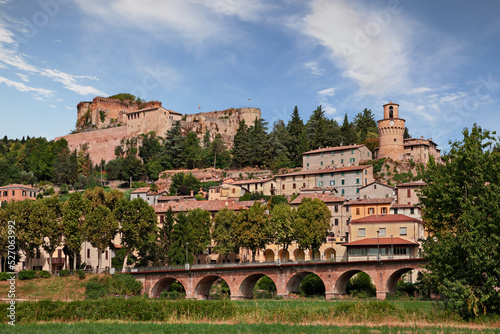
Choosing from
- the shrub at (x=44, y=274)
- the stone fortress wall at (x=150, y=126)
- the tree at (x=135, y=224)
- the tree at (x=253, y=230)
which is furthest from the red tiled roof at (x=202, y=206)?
the stone fortress wall at (x=150, y=126)

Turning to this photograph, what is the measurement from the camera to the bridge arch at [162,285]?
6212 cm

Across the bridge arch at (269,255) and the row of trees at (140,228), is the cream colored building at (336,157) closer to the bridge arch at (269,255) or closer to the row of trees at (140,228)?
the bridge arch at (269,255)

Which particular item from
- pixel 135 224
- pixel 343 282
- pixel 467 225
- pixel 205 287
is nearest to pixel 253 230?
pixel 205 287

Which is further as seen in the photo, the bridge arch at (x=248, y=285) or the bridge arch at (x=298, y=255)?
the bridge arch at (x=298, y=255)

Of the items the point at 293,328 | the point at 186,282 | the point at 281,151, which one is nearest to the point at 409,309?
the point at 293,328

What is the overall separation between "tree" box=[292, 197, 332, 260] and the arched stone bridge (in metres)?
4.29

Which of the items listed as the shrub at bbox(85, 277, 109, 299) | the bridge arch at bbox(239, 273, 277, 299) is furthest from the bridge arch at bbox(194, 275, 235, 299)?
the shrub at bbox(85, 277, 109, 299)

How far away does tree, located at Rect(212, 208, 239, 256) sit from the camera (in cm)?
6775

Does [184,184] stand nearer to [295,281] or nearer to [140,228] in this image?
[140,228]

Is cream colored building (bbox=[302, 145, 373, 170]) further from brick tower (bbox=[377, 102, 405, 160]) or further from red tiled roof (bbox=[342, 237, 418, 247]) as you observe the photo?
red tiled roof (bbox=[342, 237, 418, 247])

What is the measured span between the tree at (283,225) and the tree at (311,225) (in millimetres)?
673

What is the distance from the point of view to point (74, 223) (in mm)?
62312

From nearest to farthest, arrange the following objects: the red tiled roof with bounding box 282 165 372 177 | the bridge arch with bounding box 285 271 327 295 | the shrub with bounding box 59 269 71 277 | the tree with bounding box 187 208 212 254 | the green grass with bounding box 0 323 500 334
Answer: the green grass with bounding box 0 323 500 334 < the bridge arch with bounding box 285 271 327 295 < the shrub with bounding box 59 269 71 277 < the tree with bounding box 187 208 212 254 < the red tiled roof with bounding box 282 165 372 177

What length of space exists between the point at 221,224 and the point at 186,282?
33.4 ft
